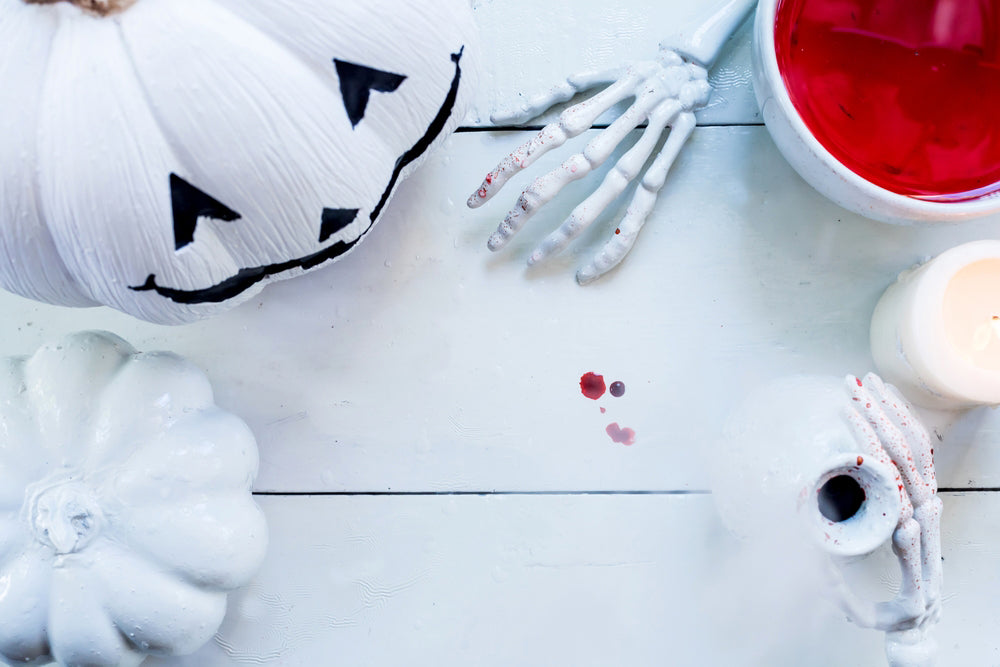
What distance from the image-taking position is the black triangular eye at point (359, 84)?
0.40 meters

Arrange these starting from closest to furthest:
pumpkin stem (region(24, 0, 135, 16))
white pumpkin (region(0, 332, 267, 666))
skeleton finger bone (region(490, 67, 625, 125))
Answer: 1. pumpkin stem (region(24, 0, 135, 16))
2. white pumpkin (region(0, 332, 267, 666))
3. skeleton finger bone (region(490, 67, 625, 125))

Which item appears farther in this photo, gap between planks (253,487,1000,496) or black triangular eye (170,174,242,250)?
gap between planks (253,487,1000,496)

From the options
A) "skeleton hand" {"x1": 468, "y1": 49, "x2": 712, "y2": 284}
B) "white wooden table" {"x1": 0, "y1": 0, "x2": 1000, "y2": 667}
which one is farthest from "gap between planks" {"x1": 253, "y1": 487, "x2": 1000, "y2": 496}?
"skeleton hand" {"x1": 468, "y1": 49, "x2": 712, "y2": 284}

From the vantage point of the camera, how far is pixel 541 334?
57cm

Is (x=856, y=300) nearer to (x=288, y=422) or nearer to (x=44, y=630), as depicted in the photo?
(x=288, y=422)

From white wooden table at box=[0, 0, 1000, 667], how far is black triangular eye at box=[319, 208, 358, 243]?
140 mm

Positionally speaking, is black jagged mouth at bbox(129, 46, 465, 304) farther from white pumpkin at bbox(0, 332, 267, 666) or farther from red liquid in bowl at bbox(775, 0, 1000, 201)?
red liquid in bowl at bbox(775, 0, 1000, 201)

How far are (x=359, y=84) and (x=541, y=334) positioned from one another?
0.22m

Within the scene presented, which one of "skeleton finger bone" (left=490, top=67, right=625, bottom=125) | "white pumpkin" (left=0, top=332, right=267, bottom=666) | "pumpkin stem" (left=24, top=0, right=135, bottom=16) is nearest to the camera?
"pumpkin stem" (left=24, top=0, right=135, bottom=16)

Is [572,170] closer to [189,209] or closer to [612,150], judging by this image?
[612,150]

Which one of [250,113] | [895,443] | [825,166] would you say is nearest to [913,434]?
[895,443]

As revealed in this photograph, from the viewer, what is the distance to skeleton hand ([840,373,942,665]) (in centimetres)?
47

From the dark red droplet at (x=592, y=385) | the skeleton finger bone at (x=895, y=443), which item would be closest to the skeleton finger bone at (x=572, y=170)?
the dark red droplet at (x=592, y=385)

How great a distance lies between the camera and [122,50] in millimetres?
361
